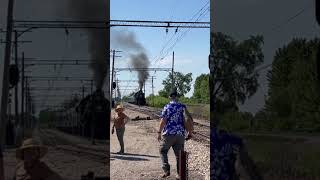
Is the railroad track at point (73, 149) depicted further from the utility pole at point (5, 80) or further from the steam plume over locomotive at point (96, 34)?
the steam plume over locomotive at point (96, 34)

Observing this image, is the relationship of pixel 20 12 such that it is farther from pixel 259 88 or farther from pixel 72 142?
Result: pixel 259 88

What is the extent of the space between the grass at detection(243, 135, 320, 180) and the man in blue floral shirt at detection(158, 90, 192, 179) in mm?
4461

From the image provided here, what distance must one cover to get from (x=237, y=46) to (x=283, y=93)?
42 cm

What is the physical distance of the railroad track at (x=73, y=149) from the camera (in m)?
2.71

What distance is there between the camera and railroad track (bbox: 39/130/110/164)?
2711mm

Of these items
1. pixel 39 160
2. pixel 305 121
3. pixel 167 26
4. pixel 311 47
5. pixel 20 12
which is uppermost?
pixel 167 26

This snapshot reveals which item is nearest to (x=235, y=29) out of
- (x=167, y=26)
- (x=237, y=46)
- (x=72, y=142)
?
(x=237, y=46)

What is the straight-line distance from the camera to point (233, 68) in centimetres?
301

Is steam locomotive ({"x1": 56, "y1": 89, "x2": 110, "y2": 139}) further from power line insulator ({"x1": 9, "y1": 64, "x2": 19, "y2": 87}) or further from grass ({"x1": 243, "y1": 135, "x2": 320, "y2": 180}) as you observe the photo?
grass ({"x1": 243, "y1": 135, "x2": 320, "y2": 180})

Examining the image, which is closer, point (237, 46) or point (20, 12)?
point (20, 12)

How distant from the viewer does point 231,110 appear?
9.83 feet

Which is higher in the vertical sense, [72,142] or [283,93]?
[283,93]

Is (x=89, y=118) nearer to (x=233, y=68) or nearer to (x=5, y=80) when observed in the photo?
(x=5, y=80)

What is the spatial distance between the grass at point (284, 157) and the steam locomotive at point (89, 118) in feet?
2.64
